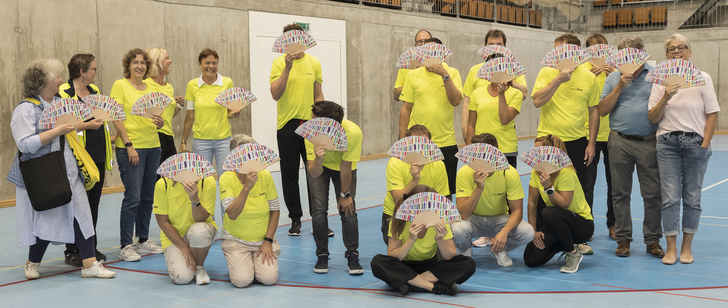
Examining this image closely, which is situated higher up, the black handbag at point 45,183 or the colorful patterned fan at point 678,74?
the colorful patterned fan at point 678,74

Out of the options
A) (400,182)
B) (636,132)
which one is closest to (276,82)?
(400,182)

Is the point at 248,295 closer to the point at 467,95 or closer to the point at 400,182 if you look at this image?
the point at 400,182

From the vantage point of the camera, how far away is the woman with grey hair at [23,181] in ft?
12.5

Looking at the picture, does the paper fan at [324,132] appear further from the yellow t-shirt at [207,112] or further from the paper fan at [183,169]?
the yellow t-shirt at [207,112]

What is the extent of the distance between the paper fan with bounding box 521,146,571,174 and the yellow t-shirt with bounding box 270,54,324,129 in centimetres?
190

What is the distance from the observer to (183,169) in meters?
3.69

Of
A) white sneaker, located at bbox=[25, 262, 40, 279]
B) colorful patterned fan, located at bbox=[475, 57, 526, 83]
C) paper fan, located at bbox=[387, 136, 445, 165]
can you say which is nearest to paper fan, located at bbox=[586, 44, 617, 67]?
colorful patterned fan, located at bbox=[475, 57, 526, 83]

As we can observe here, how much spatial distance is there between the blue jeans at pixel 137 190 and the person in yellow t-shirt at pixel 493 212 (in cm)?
239

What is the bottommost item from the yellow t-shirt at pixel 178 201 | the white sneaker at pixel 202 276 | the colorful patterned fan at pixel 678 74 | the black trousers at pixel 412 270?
the white sneaker at pixel 202 276

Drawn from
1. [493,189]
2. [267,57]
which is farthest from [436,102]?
[267,57]

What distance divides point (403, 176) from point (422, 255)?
57 cm

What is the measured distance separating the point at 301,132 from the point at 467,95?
1.85 meters

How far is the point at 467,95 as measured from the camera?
16.9ft

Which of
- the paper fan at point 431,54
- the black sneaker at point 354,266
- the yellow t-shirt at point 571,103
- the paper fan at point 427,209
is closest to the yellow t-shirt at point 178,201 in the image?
the black sneaker at point 354,266
